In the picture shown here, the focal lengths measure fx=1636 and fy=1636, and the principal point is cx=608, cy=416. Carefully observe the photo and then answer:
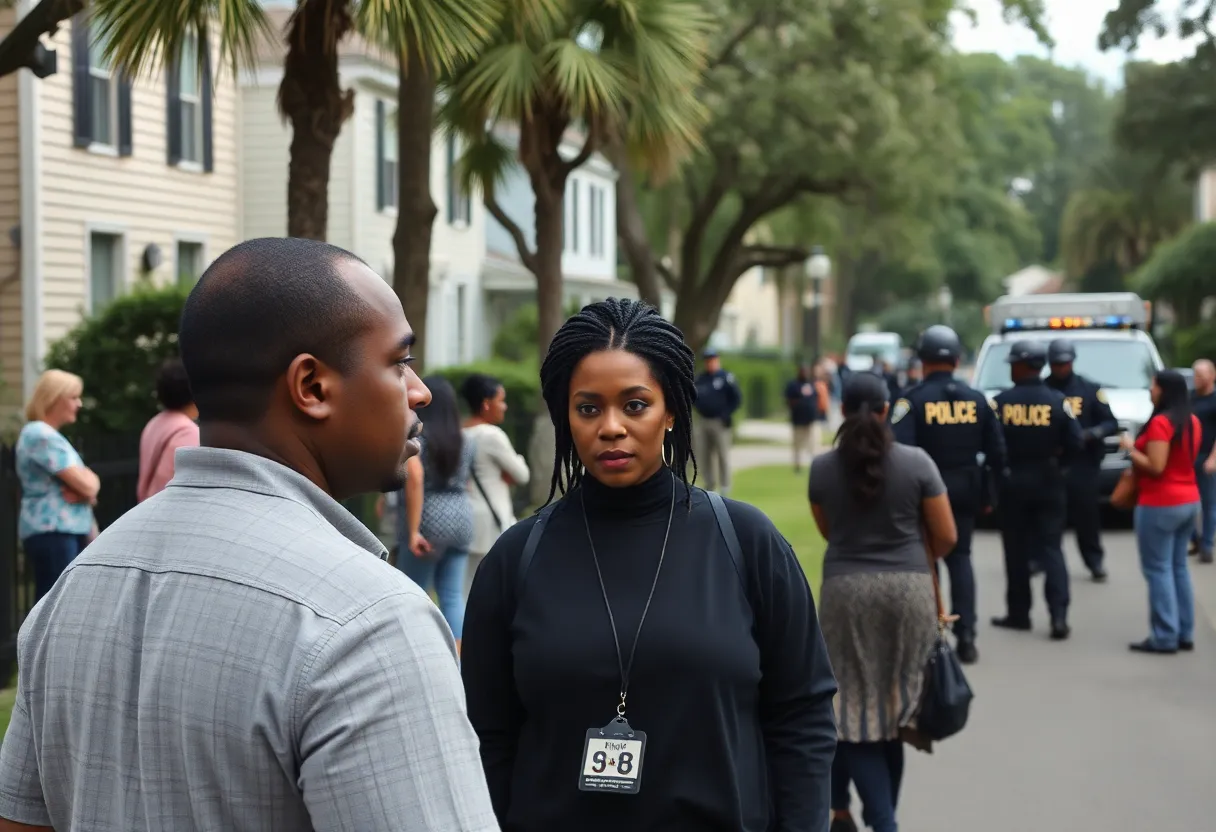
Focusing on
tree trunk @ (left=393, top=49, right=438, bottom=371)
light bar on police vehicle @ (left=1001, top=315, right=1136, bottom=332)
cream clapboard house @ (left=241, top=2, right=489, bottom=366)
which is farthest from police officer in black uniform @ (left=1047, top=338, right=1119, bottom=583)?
cream clapboard house @ (left=241, top=2, right=489, bottom=366)

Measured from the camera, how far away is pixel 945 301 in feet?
232

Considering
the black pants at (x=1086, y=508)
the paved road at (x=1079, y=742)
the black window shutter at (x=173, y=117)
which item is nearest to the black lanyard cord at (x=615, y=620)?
the paved road at (x=1079, y=742)

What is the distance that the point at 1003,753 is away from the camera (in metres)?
8.02

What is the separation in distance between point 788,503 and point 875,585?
13854mm

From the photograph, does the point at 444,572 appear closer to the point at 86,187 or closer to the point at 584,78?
the point at 584,78

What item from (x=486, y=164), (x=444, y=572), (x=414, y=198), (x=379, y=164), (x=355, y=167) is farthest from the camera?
(x=379, y=164)

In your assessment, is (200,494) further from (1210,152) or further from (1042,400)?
(1210,152)

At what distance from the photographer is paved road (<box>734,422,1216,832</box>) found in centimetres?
695

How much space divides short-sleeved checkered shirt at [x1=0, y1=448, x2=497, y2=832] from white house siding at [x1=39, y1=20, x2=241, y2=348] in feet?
47.9

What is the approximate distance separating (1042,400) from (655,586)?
8661 millimetres

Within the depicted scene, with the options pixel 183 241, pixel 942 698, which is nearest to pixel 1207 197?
pixel 183 241

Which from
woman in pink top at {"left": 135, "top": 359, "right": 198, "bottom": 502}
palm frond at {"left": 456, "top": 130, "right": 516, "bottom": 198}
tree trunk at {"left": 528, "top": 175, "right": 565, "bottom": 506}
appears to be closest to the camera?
woman in pink top at {"left": 135, "top": 359, "right": 198, "bottom": 502}

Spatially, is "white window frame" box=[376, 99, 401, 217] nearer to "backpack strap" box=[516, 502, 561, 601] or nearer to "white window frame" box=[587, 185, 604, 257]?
"white window frame" box=[587, 185, 604, 257]

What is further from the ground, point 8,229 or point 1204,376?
point 8,229
